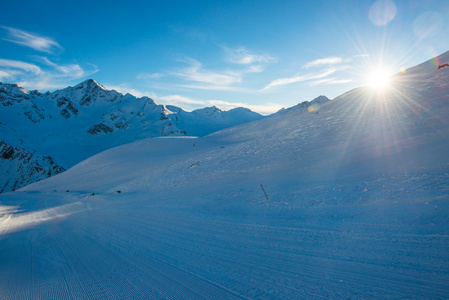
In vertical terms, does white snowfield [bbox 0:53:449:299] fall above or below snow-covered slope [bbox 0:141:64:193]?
below

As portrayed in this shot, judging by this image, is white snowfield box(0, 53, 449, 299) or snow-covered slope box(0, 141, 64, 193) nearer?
white snowfield box(0, 53, 449, 299)

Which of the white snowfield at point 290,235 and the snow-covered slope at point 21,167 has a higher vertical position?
the snow-covered slope at point 21,167

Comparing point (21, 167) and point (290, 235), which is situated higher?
point (21, 167)

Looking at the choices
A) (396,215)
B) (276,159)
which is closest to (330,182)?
(396,215)

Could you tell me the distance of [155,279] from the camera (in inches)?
151

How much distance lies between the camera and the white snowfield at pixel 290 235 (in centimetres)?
325

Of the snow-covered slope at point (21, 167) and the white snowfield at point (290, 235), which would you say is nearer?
the white snowfield at point (290, 235)

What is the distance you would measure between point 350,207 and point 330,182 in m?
1.82

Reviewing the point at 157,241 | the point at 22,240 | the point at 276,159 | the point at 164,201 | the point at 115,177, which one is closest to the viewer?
the point at 157,241

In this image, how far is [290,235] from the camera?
4.75 m

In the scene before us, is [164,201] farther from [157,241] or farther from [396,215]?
[396,215]

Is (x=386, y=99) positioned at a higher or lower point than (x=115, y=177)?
higher

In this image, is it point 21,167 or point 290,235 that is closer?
point 290,235

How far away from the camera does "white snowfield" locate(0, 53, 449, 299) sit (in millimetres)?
3254
